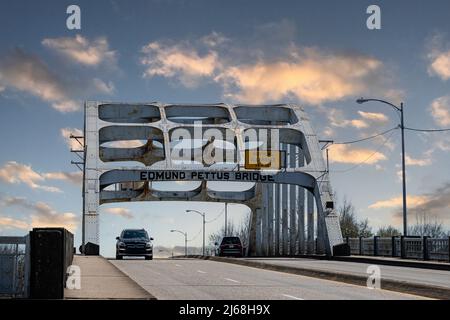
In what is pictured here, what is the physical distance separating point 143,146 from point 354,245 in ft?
91.0

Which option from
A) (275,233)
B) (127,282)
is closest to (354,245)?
(275,233)

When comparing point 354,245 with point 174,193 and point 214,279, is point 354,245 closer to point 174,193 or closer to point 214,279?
point 174,193

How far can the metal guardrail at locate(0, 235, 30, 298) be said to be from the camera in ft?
53.2

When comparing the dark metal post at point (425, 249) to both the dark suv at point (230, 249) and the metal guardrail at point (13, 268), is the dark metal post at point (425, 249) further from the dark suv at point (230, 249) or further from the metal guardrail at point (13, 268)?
the metal guardrail at point (13, 268)

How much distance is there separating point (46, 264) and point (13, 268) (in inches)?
83.9

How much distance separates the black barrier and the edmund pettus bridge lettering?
131ft

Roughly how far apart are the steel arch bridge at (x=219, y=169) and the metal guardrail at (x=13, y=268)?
34.5 meters

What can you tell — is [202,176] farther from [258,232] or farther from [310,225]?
[258,232]

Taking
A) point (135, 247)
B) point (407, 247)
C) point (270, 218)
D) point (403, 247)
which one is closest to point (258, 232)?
point (270, 218)

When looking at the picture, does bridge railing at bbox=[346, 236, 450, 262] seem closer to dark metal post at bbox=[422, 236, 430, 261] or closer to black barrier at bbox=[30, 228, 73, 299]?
dark metal post at bbox=[422, 236, 430, 261]

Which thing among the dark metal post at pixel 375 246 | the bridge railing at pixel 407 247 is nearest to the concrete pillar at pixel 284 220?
the bridge railing at pixel 407 247

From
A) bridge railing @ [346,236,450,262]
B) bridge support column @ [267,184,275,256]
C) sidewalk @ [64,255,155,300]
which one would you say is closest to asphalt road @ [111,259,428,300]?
sidewalk @ [64,255,155,300]

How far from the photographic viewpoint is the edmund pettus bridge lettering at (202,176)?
54.9 metres
